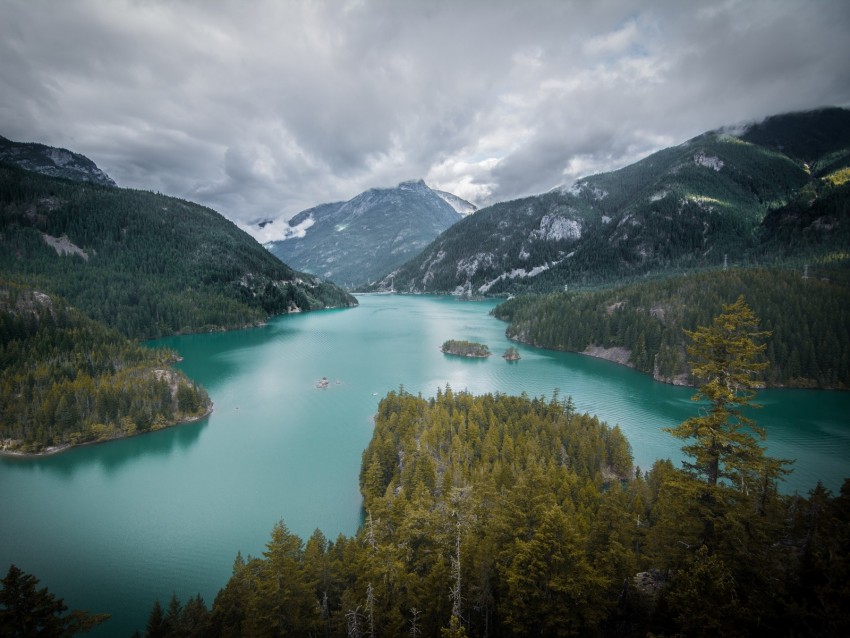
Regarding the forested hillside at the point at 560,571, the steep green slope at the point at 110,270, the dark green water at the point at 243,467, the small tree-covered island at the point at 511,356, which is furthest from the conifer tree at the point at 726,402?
the steep green slope at the point at 110,270

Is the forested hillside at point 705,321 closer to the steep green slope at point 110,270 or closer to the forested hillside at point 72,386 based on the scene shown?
the forested hillside at point 72,386

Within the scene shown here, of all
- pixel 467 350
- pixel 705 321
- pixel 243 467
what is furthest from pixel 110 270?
pixel 705 321

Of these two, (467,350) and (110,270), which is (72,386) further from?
(110,270)

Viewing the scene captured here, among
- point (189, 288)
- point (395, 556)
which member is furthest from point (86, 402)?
point (189, 288)

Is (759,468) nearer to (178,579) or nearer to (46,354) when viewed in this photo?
(178,579)

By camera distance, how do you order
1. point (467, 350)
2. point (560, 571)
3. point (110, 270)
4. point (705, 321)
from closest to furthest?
1. point (560, 571)
2. point (705, 321)
3. point (467, 350)
4. point (110, 270)
